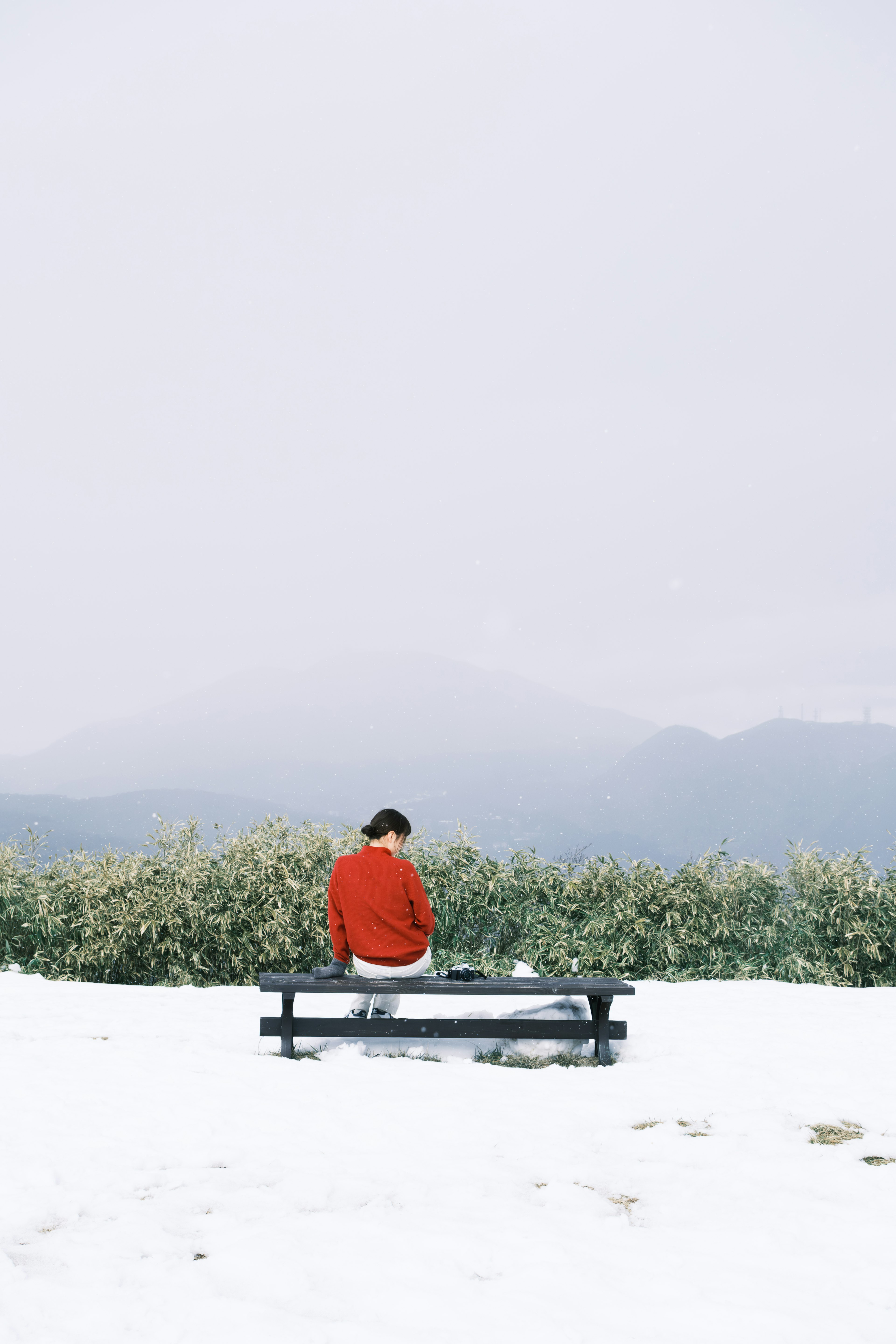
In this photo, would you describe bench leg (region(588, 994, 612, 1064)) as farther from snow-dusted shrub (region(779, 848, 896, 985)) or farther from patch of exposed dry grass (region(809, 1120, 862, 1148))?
snow-dusted shrub (region(779, 848, 896, 985))

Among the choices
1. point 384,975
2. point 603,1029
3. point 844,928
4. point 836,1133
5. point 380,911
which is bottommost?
point 836,1133

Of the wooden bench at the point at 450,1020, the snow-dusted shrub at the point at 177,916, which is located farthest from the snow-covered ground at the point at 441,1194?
the snow-dusted shrub at the point at 177,916

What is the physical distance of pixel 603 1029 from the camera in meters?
5.00

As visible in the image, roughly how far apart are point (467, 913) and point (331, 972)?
3.53 m

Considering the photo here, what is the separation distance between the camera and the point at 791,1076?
183 inches

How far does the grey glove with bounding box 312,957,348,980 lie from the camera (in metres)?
4.85

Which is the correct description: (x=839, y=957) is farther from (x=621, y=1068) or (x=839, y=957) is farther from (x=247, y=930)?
(x=247, y=930)

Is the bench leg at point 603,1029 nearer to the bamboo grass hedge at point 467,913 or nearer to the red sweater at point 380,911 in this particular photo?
the red sweater at point 380,911

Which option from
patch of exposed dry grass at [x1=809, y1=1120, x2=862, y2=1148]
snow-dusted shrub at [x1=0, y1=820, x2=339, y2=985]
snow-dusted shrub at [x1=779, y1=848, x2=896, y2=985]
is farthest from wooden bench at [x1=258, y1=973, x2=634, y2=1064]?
snow-dusted shrub at [x1=779, y1=848, x2=896, y2=985]

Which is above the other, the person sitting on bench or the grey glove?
the person sitting on bench

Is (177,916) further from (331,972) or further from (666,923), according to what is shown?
(666,923)

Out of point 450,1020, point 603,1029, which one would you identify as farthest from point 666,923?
point 450,1020

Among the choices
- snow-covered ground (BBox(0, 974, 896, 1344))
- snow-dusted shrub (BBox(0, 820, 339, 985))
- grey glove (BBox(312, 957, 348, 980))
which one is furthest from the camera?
snow-dusted shrub (BBox(0, 820, 339, 985))

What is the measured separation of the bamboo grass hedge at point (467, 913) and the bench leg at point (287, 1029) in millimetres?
2787
